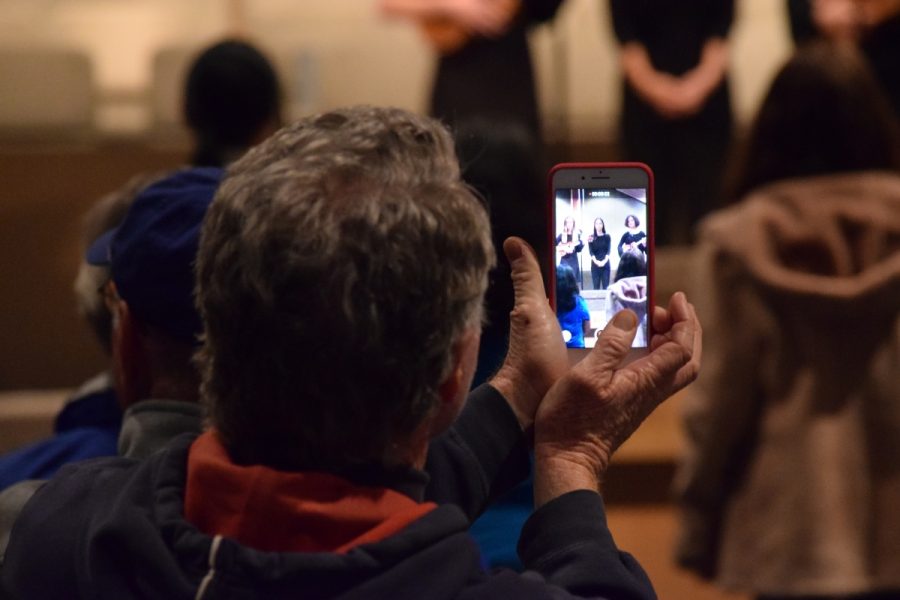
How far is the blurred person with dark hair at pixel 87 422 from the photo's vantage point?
1556mm

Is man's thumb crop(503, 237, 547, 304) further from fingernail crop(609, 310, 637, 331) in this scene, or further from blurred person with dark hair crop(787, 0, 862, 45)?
blurred person with dark hair crop(787, 0, 862, 45)

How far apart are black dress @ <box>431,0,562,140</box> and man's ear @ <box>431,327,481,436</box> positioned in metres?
1.94

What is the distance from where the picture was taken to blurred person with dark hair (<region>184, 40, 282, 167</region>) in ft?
7.63

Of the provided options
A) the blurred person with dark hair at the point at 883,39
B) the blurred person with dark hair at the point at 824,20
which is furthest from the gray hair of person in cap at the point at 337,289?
the blurred person with dark hair at the point at 824,20

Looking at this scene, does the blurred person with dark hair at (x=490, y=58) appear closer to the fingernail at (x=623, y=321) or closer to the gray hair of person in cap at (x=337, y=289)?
the fingernail at (x=623, y=321)

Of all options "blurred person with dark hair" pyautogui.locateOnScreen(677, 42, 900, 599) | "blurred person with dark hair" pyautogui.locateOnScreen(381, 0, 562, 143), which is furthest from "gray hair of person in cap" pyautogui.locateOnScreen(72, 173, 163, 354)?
"blurred person with dark hair" pyautogui.locateOnScreen(381, 0, 562, 143)

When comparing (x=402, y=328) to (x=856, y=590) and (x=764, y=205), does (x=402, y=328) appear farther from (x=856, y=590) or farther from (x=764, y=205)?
(x=856, y=590)

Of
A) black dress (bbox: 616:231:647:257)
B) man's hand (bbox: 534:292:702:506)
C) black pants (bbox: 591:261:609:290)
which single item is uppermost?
black dress (bbox: 616:231:647:257)

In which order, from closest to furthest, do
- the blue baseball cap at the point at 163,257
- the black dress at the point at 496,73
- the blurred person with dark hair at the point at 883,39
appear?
the blue baseball cap at the point at 163,257 < the black dress at the point at 496,73 < the blurred person with dark hair at the point at 883,39

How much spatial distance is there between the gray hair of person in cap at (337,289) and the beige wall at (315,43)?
258 centimetres

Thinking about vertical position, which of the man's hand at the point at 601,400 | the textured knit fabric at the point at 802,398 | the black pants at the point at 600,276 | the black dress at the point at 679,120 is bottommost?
the textured knit fabric at the point at 802,398

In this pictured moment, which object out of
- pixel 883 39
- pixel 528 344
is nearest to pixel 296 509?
pixel 528 344

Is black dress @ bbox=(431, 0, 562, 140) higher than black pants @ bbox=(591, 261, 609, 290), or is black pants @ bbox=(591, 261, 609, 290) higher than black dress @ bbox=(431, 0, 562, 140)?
black pants @ bbox=(591, 261, 609, 290)

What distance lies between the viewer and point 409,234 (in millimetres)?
916
